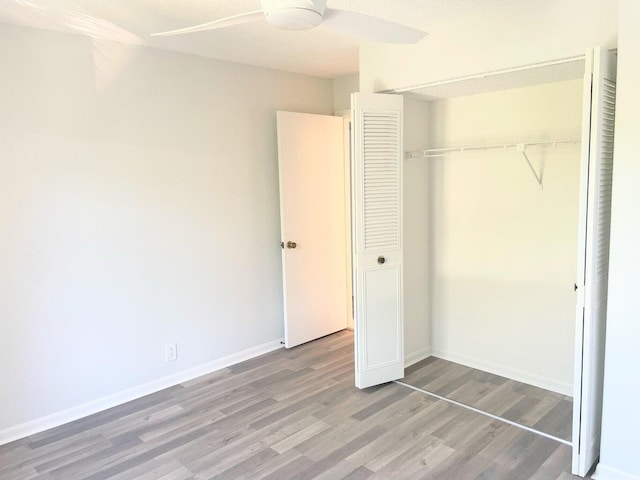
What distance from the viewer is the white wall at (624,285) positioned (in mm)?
2109

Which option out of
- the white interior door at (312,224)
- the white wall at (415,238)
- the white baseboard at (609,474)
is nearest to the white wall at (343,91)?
the white interior door at (312,224)

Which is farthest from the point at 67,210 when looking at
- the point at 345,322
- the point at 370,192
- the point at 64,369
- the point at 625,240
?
the point at 625,240

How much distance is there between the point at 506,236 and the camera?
11.6ft

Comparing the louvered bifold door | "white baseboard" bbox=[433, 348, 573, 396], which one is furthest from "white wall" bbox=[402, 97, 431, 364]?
the louvered bifold door

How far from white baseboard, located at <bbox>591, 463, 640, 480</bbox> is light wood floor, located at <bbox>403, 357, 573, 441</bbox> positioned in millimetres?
380

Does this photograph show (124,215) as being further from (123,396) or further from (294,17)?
(294,17)

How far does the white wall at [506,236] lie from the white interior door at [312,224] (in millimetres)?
986

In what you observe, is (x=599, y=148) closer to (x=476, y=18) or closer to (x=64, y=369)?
(x=476, y=18)

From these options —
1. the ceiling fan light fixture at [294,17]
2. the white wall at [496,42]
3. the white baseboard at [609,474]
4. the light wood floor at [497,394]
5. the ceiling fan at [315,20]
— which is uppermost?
the white wall at [496,42]

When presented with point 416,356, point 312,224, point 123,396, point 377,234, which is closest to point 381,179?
point 377,234

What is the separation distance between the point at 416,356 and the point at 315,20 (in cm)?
297

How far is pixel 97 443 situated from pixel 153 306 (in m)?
0.97

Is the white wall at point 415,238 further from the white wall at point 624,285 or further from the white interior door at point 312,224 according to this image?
the white wall at point 624,285

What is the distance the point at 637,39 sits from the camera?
2072 mm
